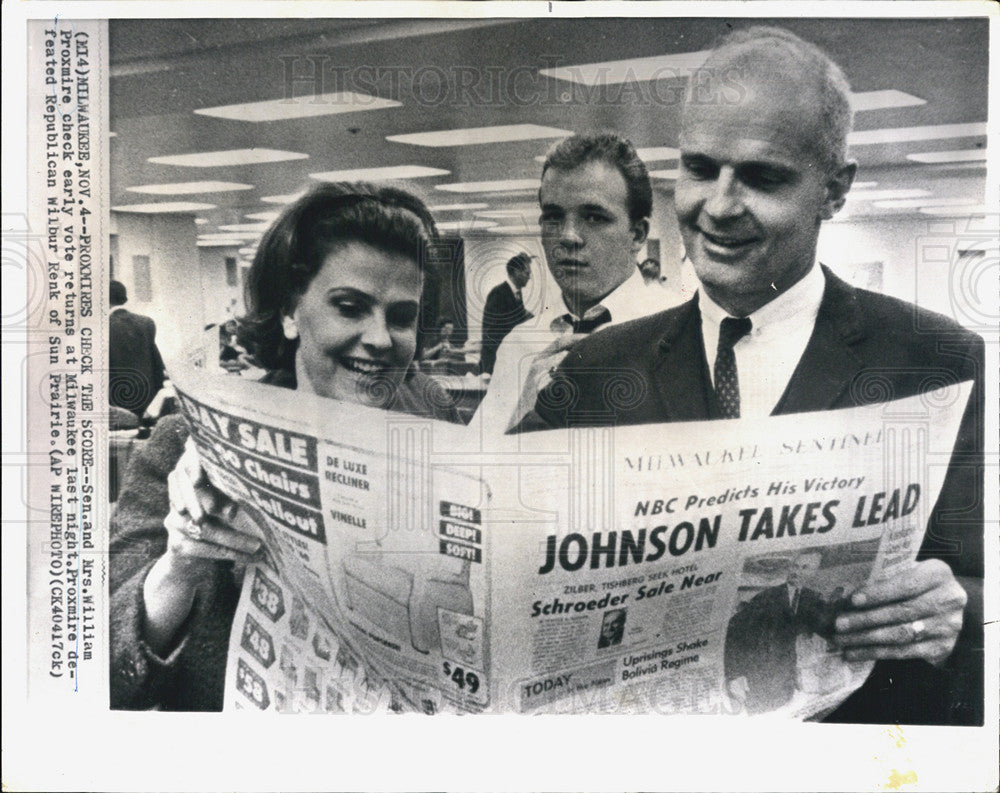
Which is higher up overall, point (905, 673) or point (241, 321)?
point (241, 321)

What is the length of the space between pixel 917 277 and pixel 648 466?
1.86 ft

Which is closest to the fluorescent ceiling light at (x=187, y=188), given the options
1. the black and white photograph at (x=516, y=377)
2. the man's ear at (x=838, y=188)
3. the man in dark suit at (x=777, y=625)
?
the black and white photograph at (x=516, y=377)

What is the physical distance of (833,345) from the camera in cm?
162

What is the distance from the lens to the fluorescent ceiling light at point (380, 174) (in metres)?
1.61

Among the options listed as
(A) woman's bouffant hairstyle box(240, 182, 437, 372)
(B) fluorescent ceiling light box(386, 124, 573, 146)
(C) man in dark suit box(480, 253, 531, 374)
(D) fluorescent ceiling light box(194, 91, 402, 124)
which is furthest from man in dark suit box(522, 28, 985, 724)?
(D) fluorescent ceiling light box(194, 91, 402, 124)

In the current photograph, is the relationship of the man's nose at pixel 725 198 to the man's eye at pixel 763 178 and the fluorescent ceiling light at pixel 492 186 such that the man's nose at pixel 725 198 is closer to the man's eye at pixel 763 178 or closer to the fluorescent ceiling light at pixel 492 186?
the man's eye at pixel 763 178

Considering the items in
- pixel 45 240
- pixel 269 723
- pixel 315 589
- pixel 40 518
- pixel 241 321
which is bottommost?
pixel 269 723

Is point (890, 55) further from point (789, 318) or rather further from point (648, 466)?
point (648, 466)

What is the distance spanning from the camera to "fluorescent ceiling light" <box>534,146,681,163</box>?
160 cm

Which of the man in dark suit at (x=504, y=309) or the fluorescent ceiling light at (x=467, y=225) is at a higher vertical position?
the fluorescent ceiling light at (x=467, y=225)

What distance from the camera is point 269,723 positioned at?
1652mm

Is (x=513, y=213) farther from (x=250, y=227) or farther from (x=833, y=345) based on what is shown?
(x=833, y=345)

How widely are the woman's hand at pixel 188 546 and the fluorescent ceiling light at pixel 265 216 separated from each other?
1.35ft

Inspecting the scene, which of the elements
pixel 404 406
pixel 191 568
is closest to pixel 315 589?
pixel 191 568
